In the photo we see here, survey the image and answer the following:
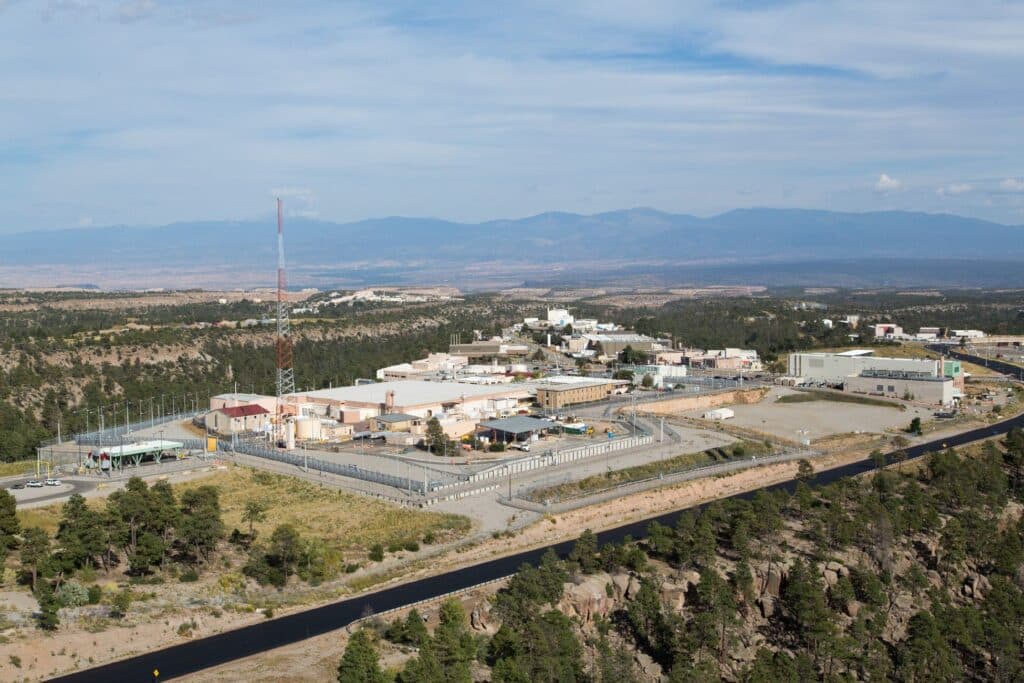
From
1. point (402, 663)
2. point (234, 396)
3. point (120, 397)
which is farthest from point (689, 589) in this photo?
point (120, 397)

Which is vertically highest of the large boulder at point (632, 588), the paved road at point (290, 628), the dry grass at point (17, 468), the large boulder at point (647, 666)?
the dry grass at point (17, 468)

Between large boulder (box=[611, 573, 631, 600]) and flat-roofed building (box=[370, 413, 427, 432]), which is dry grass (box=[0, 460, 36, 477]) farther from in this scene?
large boulder (box=[611, 573, 631, 600])

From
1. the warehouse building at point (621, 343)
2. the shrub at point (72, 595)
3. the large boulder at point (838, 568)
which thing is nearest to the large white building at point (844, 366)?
the warehouse building at point (621, 343)

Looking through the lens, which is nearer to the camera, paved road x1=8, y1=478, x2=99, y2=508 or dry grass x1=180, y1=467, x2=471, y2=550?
dry grass x1=180, y1=467, x2=471, y2=550

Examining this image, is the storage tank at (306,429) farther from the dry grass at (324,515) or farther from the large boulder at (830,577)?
the large boulder at (830,577)

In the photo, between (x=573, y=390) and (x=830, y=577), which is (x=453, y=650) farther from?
(x=573, y=390)

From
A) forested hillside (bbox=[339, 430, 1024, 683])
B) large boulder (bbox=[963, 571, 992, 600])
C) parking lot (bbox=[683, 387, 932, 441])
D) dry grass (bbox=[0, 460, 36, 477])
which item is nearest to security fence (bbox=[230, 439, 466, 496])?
dry grass (bbox=[0, 460, 36, 477])

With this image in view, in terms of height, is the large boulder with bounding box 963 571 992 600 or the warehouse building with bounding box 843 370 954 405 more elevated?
the warehouse building with bounding box 843 370 954 405

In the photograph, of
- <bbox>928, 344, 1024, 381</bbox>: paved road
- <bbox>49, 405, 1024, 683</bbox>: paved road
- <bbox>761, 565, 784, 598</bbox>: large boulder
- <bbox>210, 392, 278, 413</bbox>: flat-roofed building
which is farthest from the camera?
<bbox>928, 344, 1024, 381</bbox>: paved road
